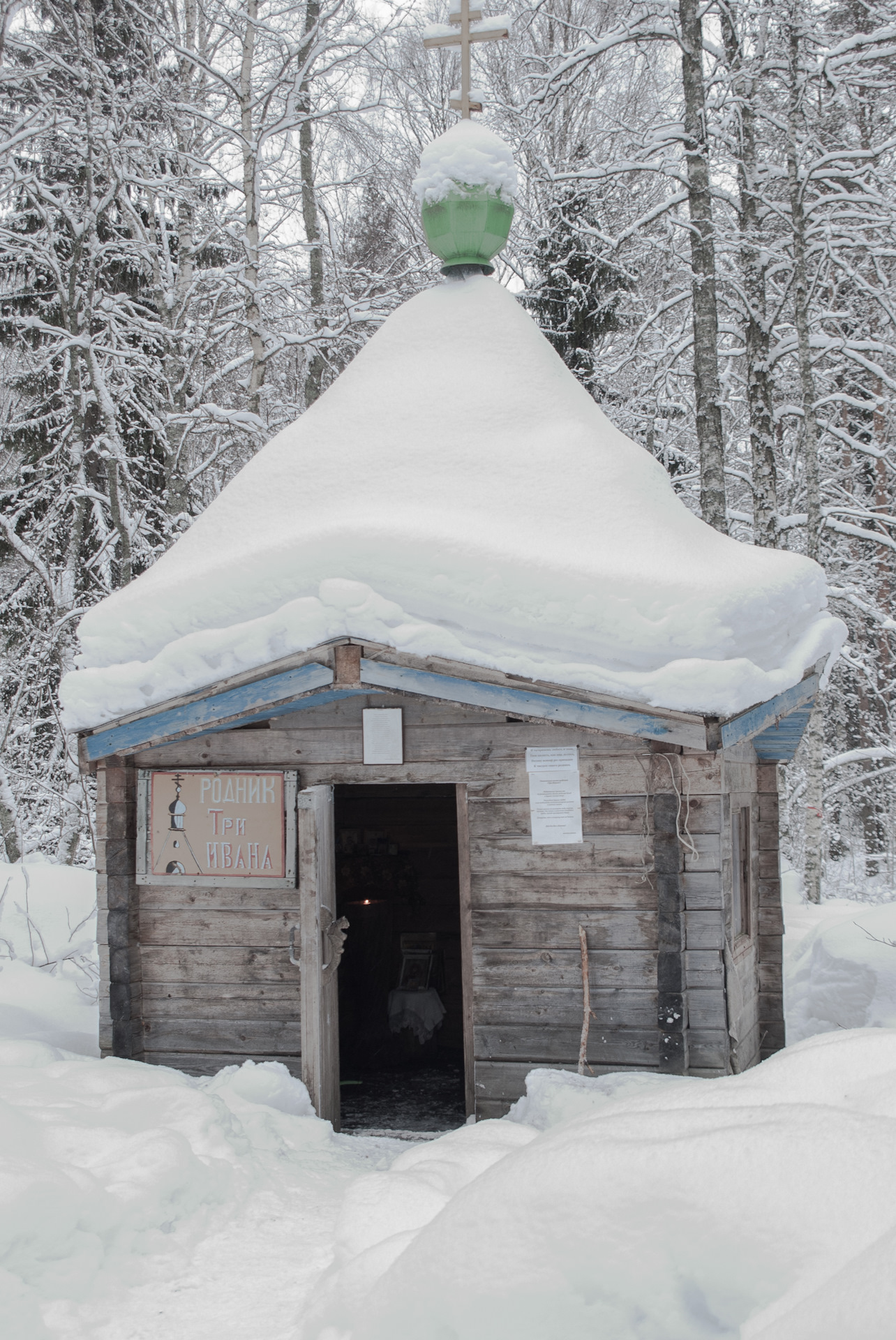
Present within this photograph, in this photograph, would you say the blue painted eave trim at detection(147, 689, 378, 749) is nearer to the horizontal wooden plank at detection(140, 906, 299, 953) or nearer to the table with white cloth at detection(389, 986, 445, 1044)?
the horizontal wooden plank at detection(140, 906, 299, 953)

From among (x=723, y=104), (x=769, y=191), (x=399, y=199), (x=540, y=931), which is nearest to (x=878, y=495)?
(x=769, y=191)

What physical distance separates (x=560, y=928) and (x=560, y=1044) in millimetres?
594

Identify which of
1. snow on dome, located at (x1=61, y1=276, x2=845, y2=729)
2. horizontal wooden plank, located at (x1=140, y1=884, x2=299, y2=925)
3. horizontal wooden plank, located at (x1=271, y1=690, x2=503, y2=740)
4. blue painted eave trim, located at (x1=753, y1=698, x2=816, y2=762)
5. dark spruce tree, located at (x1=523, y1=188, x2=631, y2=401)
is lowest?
horizontal wooden plank, located at (x1=140, y1=884, x2=299, y2=925)

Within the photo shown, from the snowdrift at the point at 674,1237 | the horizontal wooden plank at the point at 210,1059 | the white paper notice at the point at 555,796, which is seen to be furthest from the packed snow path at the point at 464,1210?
the white paper notice at the point at 555,796

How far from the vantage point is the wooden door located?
5.47m

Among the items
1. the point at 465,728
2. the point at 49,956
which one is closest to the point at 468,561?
the point at 465,728

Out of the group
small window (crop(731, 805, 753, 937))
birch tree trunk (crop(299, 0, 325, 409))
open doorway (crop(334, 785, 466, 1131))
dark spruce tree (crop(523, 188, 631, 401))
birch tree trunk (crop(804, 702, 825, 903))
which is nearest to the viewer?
small window (crop(731, 805, 753, 937))

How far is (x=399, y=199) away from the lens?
1750cm

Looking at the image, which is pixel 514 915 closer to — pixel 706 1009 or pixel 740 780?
pixel 706 1009

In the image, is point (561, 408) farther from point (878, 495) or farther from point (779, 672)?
point (878, 495)

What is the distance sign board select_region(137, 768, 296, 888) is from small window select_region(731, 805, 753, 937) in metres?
2.62

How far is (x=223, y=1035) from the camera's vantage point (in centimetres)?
592

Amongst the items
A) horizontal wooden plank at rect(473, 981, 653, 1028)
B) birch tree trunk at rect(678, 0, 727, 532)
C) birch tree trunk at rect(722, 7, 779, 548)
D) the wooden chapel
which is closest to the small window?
the wooden chapel

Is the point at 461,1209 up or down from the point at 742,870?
down
